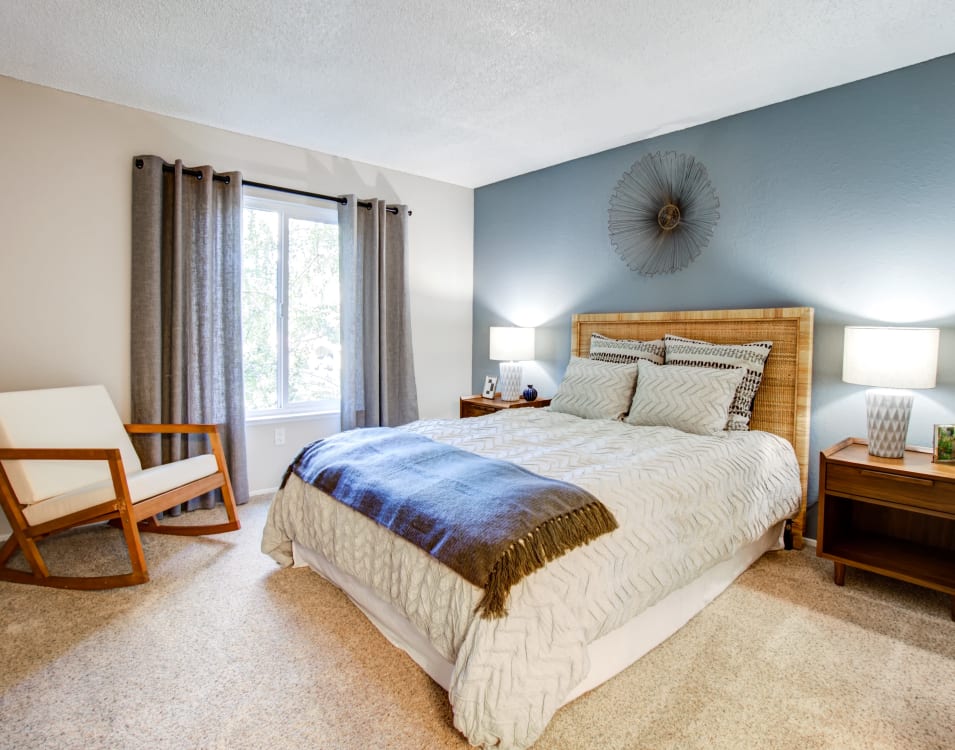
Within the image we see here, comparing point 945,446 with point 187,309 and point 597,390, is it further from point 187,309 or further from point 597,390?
point 187,309

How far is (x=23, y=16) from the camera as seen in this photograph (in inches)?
89.0

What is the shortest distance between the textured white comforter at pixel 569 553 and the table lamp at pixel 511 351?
4.25ft

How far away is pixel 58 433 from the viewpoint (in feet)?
8.82

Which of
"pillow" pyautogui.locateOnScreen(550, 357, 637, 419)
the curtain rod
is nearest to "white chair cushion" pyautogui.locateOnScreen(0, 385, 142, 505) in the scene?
the curtain rod

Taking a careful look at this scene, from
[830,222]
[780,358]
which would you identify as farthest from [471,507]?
[830,222]

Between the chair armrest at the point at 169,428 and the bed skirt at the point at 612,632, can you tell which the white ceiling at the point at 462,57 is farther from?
the bed skirt at the point at 612,632

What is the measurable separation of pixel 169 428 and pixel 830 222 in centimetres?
380

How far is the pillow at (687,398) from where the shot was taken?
274 centimetres

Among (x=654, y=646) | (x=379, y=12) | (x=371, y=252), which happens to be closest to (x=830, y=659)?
(x=654, y=646)

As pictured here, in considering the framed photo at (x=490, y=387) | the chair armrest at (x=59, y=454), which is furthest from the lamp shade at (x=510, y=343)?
the chair armrest at (x=59, y=454)

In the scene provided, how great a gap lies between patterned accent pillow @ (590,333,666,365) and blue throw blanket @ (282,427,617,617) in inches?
61.5

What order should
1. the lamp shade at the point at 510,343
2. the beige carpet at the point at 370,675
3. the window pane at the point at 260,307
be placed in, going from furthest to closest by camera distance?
1. the lamp shade at the point at 510,343
2. the window pane at the point at 260,307
3. the beige carpet at the point at 370,675

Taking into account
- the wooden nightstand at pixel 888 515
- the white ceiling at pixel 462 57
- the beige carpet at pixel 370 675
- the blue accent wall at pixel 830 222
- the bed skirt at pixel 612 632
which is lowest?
the beige carpet at pixel 370 675

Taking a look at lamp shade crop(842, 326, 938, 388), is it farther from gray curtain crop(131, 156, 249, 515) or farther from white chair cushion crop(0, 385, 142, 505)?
white chair cushion crop(0, 385, 142, 505)
